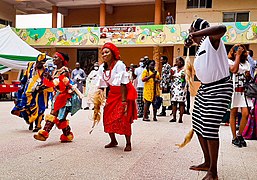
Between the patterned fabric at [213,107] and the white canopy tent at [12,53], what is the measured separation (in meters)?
10.6

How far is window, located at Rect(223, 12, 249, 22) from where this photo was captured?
1778 centimetres

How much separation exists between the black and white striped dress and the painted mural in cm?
1290

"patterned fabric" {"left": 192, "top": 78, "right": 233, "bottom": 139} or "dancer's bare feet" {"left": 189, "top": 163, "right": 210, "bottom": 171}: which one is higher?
"patterned fabric" {"left": 192, "top": 78, "right": 233, "bottom": 139}

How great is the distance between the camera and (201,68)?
3154mm

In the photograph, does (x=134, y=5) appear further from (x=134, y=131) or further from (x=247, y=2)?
(x=134, y=131)

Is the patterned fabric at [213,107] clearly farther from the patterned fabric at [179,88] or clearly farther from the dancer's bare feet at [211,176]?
the patterned fabric at [179,88]

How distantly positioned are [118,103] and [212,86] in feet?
5.22

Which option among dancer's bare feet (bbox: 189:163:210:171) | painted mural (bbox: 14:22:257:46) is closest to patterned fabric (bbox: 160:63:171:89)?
dancer's bare feet (bbox: 189:163:210:171)

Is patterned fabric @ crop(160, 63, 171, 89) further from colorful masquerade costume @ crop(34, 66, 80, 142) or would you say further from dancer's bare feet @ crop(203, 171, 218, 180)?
dancer's bare feet @ crop(203, 171, 218, 180)

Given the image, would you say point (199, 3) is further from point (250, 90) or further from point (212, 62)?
point (212, 62)

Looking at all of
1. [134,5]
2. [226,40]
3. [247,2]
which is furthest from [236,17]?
[134,5]

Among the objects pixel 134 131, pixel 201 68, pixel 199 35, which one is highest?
pixel 199 35

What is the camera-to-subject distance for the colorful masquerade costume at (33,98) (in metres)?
5.77

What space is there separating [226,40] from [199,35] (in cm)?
1343
